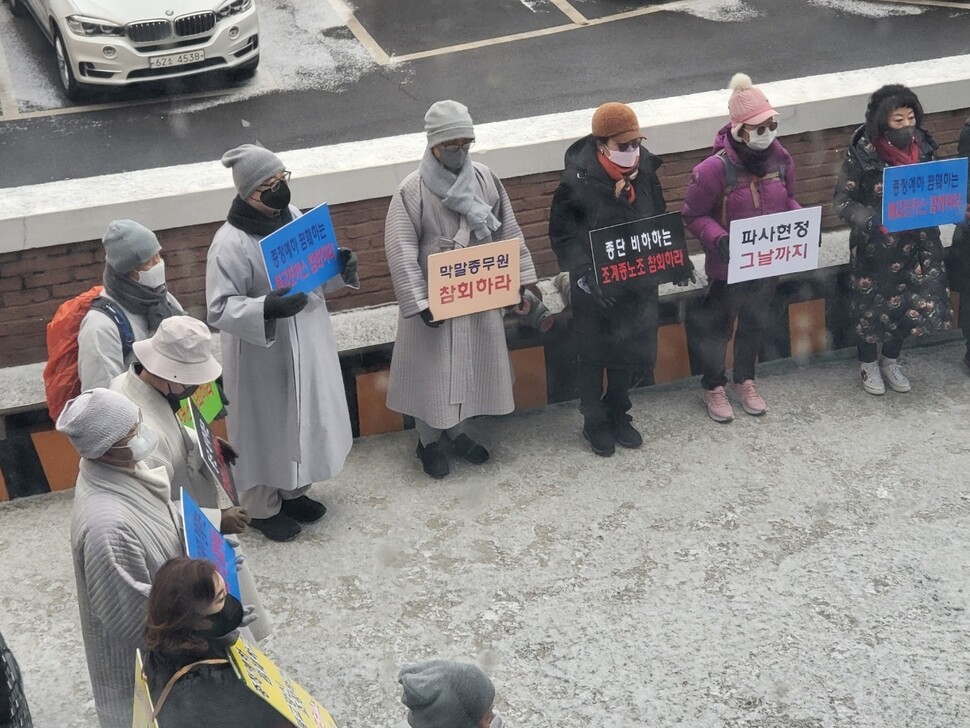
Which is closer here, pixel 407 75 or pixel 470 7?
pixel 407 75

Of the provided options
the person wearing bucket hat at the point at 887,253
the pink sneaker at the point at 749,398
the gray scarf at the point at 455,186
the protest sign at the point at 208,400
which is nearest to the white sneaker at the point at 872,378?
the person wearing bucket hat at the point at 887,253

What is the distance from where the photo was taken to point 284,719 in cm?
343

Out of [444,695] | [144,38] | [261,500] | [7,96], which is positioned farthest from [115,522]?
[7,96]

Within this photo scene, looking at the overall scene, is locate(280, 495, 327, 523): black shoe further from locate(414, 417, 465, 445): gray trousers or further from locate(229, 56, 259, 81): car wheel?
locate(229, 56, 259, 81): car wheel

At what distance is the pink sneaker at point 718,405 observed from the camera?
6727mm

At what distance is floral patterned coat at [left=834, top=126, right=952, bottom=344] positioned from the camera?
6512 millimetres

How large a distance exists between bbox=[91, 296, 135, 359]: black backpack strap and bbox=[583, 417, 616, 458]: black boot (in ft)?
8.51

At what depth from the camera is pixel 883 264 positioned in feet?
21.9

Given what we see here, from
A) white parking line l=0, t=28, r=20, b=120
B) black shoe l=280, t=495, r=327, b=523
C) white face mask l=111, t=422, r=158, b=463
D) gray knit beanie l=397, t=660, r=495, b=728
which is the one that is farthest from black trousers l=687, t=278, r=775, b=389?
white parking line l=0, t=28, r=20, b=120

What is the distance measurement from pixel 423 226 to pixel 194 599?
9.46ft

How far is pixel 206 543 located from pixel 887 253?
4223 millimetres

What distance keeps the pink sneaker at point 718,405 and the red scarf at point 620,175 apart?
4.23 ft

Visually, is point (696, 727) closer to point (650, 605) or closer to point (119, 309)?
point (650, 605)

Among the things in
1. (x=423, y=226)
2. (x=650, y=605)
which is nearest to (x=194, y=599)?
(x=650, y=605)
